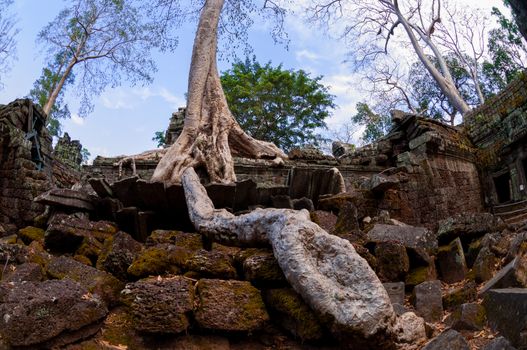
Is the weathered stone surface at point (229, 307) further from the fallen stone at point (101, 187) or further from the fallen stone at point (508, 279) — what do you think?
the fallen stone at point (101, 187)

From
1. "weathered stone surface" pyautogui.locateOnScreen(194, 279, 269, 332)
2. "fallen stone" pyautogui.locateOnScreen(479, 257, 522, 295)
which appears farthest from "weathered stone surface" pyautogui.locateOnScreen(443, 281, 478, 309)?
"weathered stone surface" pyautogui.locateOnScreen(194, 279, 269, 332)

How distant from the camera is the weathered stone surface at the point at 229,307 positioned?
1910 millimetres

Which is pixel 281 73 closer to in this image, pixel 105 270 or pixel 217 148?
pixel 217 148

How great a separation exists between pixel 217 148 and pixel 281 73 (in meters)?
13.5

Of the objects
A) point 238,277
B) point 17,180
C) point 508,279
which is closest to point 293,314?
point 238,277

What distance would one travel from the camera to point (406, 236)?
2893 mm

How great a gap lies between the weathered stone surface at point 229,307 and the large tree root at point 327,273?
0.74 ft

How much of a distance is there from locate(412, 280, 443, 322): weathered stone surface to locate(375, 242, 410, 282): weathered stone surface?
0.58 ft

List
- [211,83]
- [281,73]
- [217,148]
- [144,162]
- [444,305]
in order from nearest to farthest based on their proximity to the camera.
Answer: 1. [444,305]
2. [217,148]
3. [211,83]
4. [144,162]
5. [281,73]

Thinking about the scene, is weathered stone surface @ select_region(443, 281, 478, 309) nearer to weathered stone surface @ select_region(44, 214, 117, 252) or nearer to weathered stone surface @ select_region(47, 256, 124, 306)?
weathered stone surface @ select_region(47, 256, 124, 306)

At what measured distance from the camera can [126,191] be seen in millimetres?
3420

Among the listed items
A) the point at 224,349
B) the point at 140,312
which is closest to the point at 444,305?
the point at 224,349

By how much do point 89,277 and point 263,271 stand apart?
963 millimetres

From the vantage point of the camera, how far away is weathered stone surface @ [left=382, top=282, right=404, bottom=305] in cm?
237
